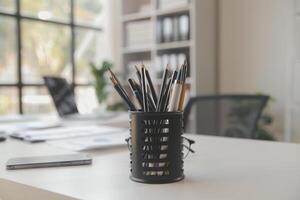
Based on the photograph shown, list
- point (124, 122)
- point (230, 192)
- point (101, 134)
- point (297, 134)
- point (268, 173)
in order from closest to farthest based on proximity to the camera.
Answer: point (230, 192) → point (268, 173) → point (101, 134) → point (124, 122) → point (297, 134)

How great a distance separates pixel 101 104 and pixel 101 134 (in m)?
2.63

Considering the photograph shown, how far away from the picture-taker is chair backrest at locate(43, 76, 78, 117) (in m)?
2.20

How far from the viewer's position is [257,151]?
3.38ft

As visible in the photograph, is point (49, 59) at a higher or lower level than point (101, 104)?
higher

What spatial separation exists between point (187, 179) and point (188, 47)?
2998mm

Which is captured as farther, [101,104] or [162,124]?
[101,104]

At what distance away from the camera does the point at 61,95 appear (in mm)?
2250

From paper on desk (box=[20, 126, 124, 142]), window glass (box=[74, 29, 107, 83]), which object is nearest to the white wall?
window glass (box=[74, 29, 107, 83])

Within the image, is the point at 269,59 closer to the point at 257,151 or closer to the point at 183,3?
the point at 183,3

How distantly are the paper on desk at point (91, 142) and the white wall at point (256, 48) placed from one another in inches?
93.1

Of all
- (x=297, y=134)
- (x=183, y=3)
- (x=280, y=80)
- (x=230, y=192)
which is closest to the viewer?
(x=230, y=192)

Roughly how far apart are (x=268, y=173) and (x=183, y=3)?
2994mm

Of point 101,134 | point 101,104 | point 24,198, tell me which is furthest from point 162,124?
point 101,104

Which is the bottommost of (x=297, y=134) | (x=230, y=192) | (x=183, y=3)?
(x=297, y=134)
